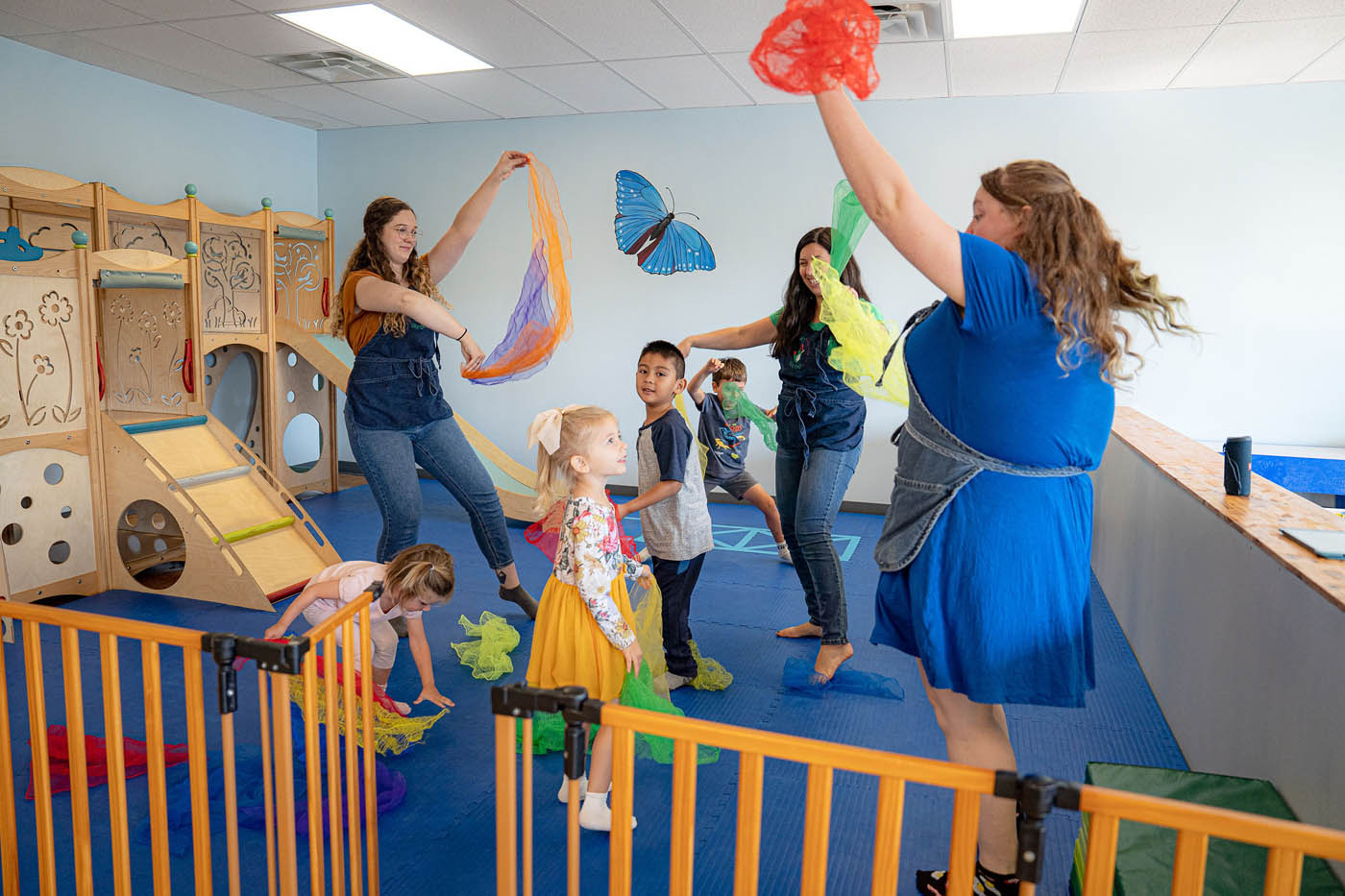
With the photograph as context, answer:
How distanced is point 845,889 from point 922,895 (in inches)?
6.5

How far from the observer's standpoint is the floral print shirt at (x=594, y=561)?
2.12 metres

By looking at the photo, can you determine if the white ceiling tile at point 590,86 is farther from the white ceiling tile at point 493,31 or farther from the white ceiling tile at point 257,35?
the white ceiling tile at point 257,35

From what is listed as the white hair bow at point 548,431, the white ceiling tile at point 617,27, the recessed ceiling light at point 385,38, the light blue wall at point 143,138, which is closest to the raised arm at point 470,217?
the white hair bow at point 548,431

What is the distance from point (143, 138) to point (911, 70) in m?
4.86

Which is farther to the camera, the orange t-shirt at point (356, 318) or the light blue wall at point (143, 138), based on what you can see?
the light blue wall at point (143, 138)

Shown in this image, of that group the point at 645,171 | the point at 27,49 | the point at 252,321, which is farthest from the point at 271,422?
the point at 645,171

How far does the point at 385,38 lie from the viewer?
189 inches

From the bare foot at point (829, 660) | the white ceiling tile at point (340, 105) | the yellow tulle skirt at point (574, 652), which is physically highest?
the white ceiling tile at point (340, 105)

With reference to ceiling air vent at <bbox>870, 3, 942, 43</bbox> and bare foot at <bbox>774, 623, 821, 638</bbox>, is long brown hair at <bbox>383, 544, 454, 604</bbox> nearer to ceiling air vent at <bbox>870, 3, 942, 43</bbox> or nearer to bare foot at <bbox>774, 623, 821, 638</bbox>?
bare foot at <bbox>774, 623, 821, 638</bbox>

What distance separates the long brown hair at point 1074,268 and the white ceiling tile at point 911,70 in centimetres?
347

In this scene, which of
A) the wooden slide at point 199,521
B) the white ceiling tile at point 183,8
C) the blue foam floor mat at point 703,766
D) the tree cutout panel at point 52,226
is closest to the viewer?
the blue foam floor mat at point 703,766

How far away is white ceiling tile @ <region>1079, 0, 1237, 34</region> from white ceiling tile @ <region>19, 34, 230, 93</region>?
5176 mm

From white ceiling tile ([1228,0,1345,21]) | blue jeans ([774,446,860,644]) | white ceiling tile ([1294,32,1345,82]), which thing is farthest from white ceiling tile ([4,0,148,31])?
white ceiling tile ([1294,32,1345,82])

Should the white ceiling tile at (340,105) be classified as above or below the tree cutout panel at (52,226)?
above
